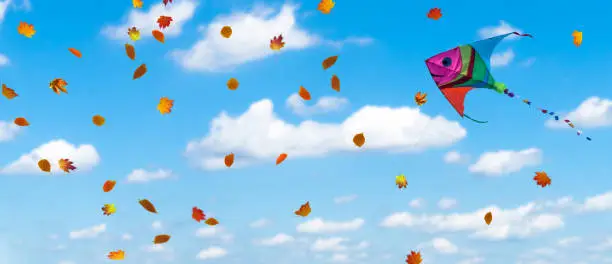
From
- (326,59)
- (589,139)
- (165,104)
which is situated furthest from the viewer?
(165,104)

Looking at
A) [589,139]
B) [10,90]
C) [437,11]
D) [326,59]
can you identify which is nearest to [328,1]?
[326,59]

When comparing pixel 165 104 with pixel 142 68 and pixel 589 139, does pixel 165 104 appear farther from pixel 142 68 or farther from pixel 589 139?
pixel 589 139

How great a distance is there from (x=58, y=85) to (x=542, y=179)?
14808mm

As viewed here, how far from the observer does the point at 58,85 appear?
66.1 ft

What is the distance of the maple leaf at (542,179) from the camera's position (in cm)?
1938

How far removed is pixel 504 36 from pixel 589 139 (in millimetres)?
5747

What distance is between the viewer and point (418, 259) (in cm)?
1978

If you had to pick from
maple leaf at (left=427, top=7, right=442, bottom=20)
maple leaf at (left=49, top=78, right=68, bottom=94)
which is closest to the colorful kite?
maple leaf at (left=427, top=7, right=442, bottom=20)

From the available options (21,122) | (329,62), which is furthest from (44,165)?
(329,62)

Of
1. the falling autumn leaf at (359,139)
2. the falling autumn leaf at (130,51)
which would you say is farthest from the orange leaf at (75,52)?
the falling autumn leaf at (359,139)

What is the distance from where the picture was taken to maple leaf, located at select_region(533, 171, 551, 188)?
1938 cm

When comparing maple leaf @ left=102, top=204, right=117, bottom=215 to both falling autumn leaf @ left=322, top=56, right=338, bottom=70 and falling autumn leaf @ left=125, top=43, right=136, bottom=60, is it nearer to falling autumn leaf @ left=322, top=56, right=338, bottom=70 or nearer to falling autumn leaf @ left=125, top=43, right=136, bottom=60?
falling autumn leaf @ left=125, top=43, right=136, bottom=60

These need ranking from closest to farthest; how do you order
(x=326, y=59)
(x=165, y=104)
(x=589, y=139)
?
(x=589, y=139) → (x=326, y=59) → (x=165, y=104)

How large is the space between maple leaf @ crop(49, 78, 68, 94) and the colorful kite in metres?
11.4
